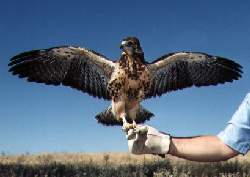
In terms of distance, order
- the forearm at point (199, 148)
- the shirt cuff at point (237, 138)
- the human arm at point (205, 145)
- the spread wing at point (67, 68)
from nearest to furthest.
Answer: the shirt cuff at point (237, 138) → the human arm at point (205, 145) → the forearm at point (199, 148) → the spread wing at point (67, 68)

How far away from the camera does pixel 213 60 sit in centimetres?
1509

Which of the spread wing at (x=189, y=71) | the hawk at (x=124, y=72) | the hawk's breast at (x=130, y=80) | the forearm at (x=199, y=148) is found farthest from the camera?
the spread wing at (x=189, y=71)

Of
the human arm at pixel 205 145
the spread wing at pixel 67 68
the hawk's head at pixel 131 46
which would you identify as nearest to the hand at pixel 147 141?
the human arm at pixel 205 145

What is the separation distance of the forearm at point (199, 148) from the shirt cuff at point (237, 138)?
0.19m

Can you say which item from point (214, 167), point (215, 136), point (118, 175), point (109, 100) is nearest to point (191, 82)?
point (109, 100)

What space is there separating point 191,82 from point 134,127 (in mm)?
11304

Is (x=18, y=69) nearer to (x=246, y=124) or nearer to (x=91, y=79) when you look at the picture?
(x=91, y=79)

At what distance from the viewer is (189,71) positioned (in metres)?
15.1

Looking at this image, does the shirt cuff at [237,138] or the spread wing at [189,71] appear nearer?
the shirt cuff at [237,138]

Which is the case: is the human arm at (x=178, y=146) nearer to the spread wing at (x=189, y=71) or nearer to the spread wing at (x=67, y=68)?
the spread wing at (x=67, y=68)

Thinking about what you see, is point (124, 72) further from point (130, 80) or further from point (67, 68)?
point (67, 68)

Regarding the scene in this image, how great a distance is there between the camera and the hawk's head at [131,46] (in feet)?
40.7

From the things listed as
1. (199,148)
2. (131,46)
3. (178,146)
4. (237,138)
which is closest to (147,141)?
(178,146)

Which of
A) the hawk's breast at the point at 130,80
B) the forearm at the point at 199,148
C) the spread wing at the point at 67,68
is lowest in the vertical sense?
the forearm at the point at 199,148
